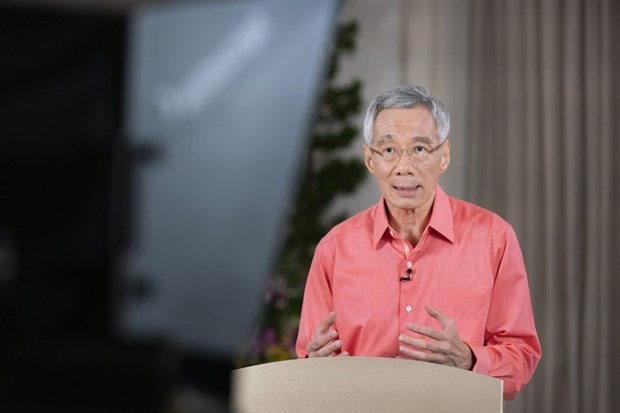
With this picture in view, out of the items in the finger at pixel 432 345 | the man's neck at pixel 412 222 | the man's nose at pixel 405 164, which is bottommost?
the finger at pixel 432 345

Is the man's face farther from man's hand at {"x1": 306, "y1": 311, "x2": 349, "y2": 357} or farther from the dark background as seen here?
the dark background

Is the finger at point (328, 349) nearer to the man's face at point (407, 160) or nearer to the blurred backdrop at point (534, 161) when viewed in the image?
the man's face at point (407, 160)

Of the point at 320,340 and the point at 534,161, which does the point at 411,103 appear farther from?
the point at 534,161

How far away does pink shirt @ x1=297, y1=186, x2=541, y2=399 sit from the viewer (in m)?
1.85

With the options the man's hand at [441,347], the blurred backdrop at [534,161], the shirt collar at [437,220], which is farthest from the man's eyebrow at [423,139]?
the blurred backdrop at [534,161]

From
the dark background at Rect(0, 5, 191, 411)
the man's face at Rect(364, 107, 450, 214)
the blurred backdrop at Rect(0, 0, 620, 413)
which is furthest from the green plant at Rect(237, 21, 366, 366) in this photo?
the dark background at Rect(0, 5, 191, 411)

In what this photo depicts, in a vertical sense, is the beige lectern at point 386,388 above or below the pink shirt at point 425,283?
below

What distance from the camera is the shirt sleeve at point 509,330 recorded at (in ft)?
5.59

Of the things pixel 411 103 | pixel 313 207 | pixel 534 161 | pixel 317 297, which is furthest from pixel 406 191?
pixel 534 161

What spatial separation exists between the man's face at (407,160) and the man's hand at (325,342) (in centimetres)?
40

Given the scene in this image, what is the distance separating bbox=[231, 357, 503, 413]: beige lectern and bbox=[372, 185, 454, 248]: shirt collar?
0.64m

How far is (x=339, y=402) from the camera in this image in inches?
50.9

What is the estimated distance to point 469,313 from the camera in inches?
72.9

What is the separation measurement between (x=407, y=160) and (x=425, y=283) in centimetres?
26
